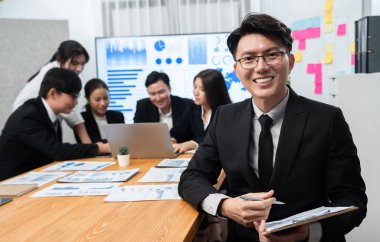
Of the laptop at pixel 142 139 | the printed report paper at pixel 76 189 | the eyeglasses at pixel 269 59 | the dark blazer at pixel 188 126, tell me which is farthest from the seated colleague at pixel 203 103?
the eyeglasses at pixel 269 59

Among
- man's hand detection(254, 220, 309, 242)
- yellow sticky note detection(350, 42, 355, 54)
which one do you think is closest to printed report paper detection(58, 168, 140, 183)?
man's hand detection(254, 220, 309, 242)

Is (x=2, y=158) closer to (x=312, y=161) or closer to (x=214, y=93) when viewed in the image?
(x=214, y=93)

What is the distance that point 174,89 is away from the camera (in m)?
3.96

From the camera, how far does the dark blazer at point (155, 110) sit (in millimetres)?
2883

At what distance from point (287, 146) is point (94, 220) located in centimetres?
66

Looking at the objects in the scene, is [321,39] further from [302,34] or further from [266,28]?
[266,28]

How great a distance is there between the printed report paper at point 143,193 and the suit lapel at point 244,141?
0.29 metres

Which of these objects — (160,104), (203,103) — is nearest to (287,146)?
(203,103)

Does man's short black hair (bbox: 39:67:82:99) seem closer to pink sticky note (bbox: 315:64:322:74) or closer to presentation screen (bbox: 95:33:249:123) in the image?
presentation screen (bbox: 95:33:249:123)

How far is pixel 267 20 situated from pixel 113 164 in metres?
1.21

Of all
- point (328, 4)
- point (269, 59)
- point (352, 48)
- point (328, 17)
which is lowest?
point (269, 59)

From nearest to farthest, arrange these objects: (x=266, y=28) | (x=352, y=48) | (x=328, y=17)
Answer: (x=266, y=28) < (x=352, y=48) < (x=328, y=17)

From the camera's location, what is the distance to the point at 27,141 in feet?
7.04

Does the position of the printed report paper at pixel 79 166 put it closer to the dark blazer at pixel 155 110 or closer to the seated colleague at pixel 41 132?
the seated colleague at pixel 41 132
